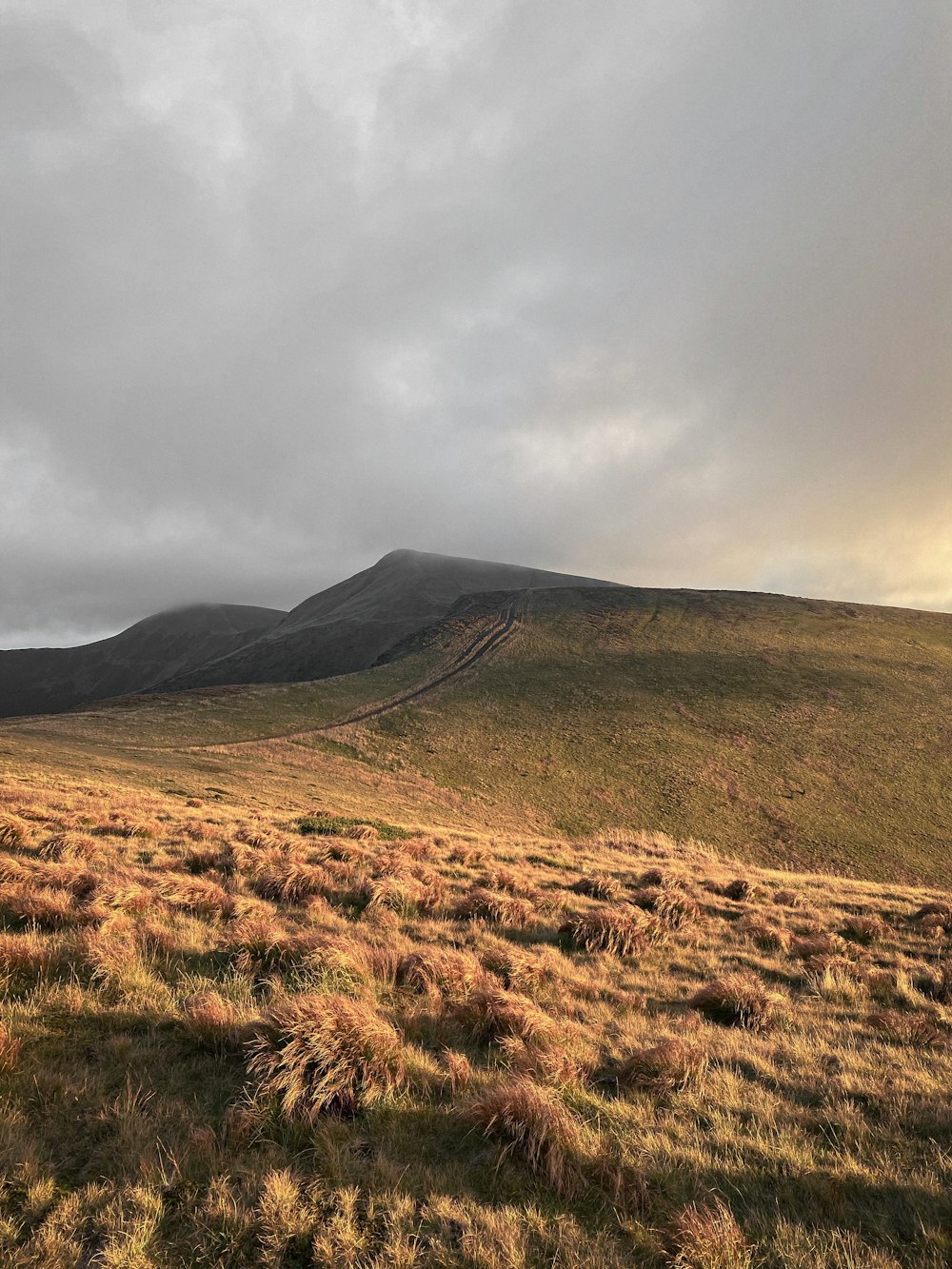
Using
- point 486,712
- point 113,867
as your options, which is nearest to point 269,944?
point 113,867

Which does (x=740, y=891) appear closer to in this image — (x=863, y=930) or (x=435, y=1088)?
(x=863, y=930)

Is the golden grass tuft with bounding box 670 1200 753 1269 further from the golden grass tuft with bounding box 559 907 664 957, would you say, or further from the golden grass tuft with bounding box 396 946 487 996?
the golden grass tuft with bounding box 559 907 664 957

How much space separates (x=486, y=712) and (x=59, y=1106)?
5824 centimetres

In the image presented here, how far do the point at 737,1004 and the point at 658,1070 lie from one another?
2.89 m

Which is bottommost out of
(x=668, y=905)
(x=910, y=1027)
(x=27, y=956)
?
(x=668, y=905)

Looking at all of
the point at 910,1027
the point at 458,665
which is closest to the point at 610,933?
the point at 910,1027

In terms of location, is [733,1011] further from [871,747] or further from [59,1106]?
[871,747]

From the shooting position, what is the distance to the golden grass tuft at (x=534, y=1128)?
4.66 metres

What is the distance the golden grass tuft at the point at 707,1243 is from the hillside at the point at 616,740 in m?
28.0

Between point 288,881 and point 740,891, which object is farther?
point 740,891

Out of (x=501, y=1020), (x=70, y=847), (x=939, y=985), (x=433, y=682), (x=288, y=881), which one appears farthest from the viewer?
(x=433, y=682)

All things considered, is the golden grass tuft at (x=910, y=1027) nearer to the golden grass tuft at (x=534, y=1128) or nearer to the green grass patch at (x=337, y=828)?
the golden grass tuft at (x=534, y=1128)

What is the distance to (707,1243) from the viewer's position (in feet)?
12.9

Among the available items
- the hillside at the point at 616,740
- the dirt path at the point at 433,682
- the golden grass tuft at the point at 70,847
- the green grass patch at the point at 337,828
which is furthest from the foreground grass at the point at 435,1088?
the dirt path at the point at 433,682
